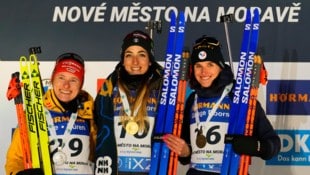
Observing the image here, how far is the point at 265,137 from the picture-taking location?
213 cm

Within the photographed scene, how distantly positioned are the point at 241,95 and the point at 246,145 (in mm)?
219

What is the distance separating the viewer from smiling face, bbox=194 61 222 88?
7.04ft

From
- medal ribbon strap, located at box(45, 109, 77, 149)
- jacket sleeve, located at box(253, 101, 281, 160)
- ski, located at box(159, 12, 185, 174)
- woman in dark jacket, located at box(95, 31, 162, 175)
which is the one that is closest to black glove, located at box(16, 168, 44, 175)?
medal ribbon strap, located at box(45, 109, 77, 149)

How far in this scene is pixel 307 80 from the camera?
2.78 m

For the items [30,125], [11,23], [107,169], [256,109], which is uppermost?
[11,23]

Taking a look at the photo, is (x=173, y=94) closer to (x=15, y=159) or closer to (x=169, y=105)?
(x=169, y=105)

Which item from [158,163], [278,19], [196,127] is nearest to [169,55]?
[196,127]

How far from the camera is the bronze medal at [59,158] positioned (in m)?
2.11

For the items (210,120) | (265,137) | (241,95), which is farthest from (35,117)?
(265,137)

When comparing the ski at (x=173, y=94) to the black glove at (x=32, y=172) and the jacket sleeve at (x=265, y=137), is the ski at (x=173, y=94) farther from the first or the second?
the black glove at (x=32, y=172)

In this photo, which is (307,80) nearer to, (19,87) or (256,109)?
(256,109)

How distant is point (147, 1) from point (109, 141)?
3.45ft

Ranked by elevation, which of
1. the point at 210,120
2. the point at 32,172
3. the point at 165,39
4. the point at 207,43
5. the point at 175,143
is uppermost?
the point at 165,39

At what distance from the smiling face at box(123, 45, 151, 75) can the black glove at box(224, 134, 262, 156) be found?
0.49 metres
